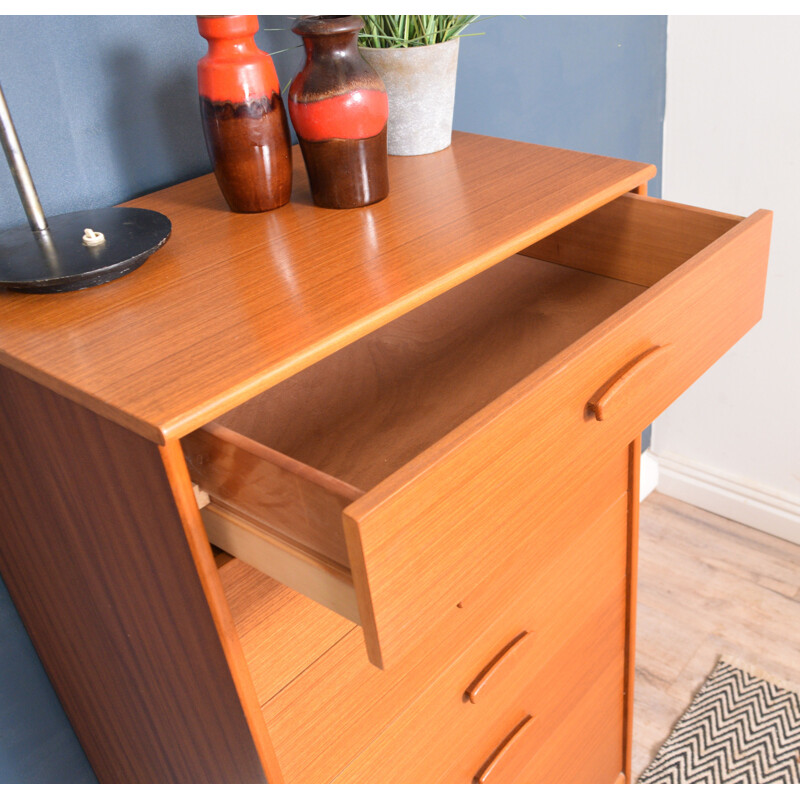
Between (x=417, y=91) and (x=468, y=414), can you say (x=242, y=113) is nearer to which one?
(x=417, y=91)

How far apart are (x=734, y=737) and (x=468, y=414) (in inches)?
40.8

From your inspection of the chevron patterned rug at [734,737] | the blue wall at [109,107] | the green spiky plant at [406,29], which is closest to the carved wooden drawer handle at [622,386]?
the green spiky plant at [406,29]

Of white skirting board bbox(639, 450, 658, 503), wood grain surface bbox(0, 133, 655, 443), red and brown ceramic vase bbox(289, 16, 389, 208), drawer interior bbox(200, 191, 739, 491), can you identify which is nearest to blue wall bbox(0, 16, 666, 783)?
wood grain surface bbox(0, 133, 655, 443)

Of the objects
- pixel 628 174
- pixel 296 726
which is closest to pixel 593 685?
pixel 296 726

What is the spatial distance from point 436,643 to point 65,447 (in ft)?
1.34

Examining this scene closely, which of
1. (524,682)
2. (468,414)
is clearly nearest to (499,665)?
(524,682)

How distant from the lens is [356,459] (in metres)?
0.77

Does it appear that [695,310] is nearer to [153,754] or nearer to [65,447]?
[65,447]

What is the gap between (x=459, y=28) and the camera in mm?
1014

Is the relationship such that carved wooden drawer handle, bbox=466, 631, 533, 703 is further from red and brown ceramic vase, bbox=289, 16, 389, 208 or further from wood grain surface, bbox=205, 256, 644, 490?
red and brown ceramic vase, bbox=289, 16, 389, 208

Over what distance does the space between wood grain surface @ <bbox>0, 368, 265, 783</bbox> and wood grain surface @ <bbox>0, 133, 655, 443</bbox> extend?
4 cm

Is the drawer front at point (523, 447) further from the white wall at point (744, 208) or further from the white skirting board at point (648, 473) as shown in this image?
the white skirting board at point (648, 473)
